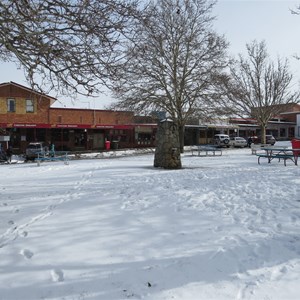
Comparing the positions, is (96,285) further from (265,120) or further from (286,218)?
(265,120)

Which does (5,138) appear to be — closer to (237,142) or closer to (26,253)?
(26,253)

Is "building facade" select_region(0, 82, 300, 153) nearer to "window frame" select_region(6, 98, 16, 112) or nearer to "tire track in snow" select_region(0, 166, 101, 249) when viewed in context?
"window frame" select_region(6, 98, 16, 112)

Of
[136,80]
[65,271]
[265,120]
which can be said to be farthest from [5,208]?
[265,120]

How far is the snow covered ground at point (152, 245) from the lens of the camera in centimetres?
352

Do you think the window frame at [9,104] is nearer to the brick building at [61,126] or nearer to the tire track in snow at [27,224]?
the brick building at [61,126]

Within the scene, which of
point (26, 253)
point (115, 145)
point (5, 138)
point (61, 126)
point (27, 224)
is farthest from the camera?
point (115, 145)

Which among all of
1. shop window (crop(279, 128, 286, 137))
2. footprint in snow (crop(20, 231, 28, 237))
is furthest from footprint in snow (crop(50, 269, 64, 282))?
shop window (crop(279, 128, 286, 137))

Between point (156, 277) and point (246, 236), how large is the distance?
182 centimetres

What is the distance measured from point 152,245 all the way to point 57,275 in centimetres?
142

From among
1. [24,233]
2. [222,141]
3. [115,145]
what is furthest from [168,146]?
[222,141]

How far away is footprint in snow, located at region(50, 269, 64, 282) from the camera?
12.1ft

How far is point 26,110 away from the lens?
3281 centimetres

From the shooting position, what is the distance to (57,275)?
3799mm

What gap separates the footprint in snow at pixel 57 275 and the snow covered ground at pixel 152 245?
0.5 inches
